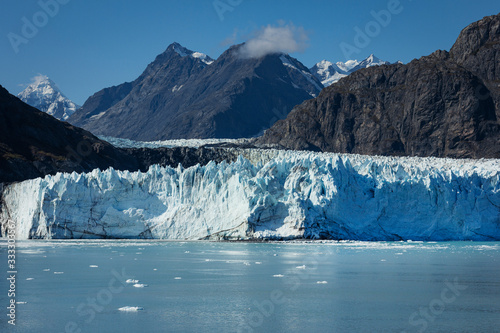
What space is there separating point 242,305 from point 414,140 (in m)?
82.0

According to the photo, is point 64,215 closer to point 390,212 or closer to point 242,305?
point 390,212

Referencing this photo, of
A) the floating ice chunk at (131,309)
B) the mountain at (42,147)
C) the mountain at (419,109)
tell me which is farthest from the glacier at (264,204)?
the mountain at (419,109)

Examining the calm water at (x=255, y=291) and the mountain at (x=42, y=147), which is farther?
the mountain at (x=42, y=147)

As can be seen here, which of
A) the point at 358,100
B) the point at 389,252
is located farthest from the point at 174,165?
the point at 358,100

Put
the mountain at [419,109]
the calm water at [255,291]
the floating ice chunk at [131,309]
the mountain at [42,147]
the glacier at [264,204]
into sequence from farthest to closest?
the mountain at [419,109], the mountain at [42,147], the glacier at [264,204], the floating ice chunk at [131,309], the calm water at [255,291]

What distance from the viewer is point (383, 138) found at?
94750mm

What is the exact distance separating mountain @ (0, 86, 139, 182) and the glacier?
541 inches

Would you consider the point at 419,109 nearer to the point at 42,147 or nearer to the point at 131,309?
the point at 42,147

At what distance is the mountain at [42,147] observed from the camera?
165ft

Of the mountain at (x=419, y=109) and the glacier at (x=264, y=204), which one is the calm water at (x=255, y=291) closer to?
the glacier at (x=264, y=204)

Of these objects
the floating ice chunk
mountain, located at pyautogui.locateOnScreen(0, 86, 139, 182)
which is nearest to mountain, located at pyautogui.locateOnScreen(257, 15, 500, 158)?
mountain, located at pyautogui.locateOnScreen(0, 86, 139, 182)

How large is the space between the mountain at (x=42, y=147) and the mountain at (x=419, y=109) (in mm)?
44326

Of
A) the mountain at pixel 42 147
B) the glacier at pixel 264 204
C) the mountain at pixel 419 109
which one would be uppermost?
the mountain at pixel 419 109

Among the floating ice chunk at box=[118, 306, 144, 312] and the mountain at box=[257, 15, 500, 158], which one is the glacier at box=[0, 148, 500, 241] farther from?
the mountain at box=[257, 15, 500, 158]
